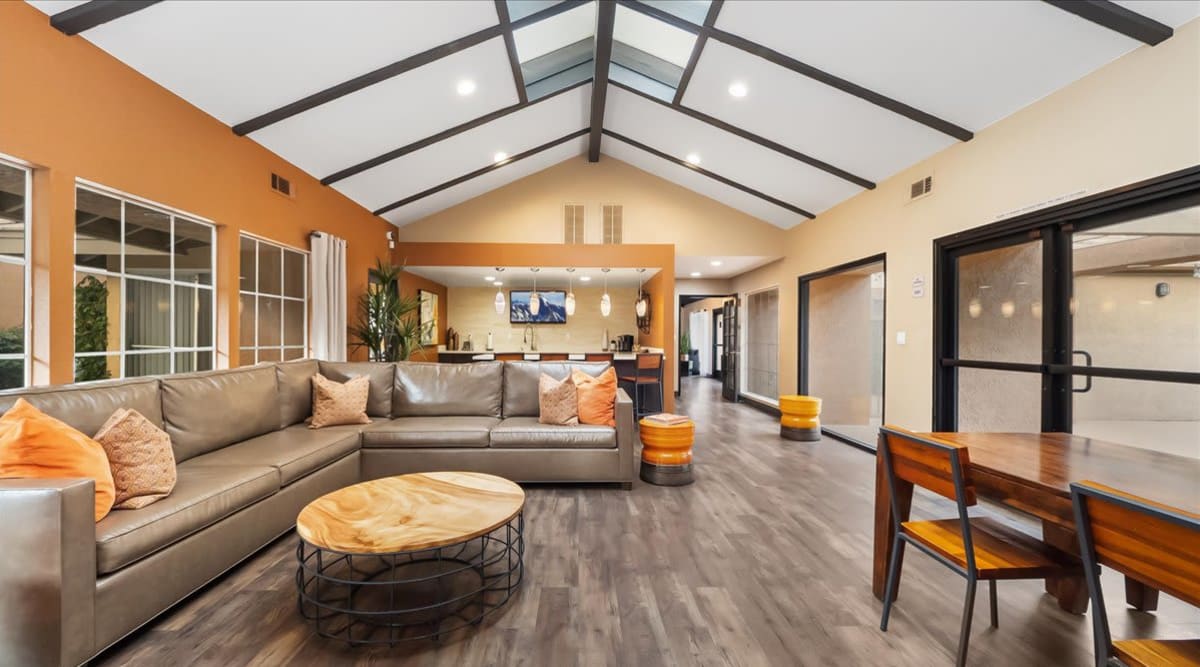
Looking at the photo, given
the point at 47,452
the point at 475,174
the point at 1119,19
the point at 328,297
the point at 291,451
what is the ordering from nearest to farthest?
the point at 47,452 → the point at 1119,19 → the point at 291,451 → the point at 328,297 → the point at 475,174

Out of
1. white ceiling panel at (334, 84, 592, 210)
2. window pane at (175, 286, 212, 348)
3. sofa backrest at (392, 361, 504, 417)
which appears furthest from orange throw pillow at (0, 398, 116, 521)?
white ceiling panel at (334, 84, 592, 210)

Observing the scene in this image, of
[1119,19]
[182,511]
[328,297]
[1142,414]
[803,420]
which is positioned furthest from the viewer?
[803,420]

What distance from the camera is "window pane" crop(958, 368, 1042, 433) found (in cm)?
340

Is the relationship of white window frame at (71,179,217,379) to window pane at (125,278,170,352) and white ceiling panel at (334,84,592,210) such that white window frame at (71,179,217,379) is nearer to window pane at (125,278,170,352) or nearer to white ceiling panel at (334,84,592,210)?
window pane at (125,278,170,352)

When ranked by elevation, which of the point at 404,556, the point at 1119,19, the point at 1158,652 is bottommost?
the point at 404,556

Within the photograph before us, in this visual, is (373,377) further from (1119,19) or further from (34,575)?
(1119,19)

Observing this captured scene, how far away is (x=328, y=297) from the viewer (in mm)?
5238

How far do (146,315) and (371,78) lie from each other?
2451 mm

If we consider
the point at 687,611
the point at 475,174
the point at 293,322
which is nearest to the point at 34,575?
the point at 687,611

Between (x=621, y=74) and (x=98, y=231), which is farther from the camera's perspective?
(x=621, y=74)

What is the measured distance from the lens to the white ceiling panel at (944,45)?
2.78 meters

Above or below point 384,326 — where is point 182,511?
below

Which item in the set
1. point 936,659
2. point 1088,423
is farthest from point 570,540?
point 1088,423

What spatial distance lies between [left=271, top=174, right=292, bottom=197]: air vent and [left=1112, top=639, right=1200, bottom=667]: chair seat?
19.5ft
